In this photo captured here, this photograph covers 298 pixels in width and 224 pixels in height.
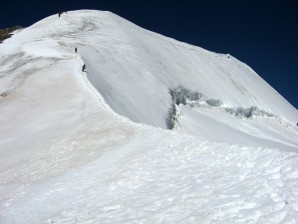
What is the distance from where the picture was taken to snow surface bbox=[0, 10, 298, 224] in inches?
360

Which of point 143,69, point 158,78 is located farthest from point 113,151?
point 158,78

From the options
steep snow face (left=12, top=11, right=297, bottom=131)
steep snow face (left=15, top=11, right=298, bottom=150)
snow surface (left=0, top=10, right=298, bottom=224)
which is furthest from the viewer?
steep snow face (left=15, top=11, right=298, bottom=150)

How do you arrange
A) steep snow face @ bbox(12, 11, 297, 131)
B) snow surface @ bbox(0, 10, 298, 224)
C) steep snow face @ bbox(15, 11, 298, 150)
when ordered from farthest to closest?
steep snow face @ bbox(15, 11, 298, 150)
steep snow face @ bbox(12, 11, 297, 131)
snow surface @ bbox(0, 10, 298, 224)

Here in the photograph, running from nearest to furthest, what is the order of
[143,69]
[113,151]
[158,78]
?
[113,151] < [143,69] < [158,78]

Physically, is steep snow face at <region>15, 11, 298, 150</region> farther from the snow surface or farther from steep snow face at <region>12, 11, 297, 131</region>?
the snow surface

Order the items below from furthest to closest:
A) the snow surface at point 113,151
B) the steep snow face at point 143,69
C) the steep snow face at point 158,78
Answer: the steep snow face at point 158,78 → the steep snow face at point 143,69 → the snow surface at point 113,151

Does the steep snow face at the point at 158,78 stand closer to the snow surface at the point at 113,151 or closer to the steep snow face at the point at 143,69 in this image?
the steep snow face at the point at 143,69

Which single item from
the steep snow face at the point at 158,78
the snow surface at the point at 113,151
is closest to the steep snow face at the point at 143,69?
the steep snow face at the point at 158,78

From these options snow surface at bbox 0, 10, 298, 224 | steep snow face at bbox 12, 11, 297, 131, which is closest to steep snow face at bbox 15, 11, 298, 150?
steep snow face at bbox 12, 11, 297, 131

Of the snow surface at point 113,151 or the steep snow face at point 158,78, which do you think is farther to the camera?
the steep snow face at point 158,78

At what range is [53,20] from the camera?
51781 mm

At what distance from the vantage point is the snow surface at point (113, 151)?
9.14m

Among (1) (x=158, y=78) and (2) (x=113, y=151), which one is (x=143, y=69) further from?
(2) (x=113, y=151)

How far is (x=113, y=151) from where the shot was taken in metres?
14.9
